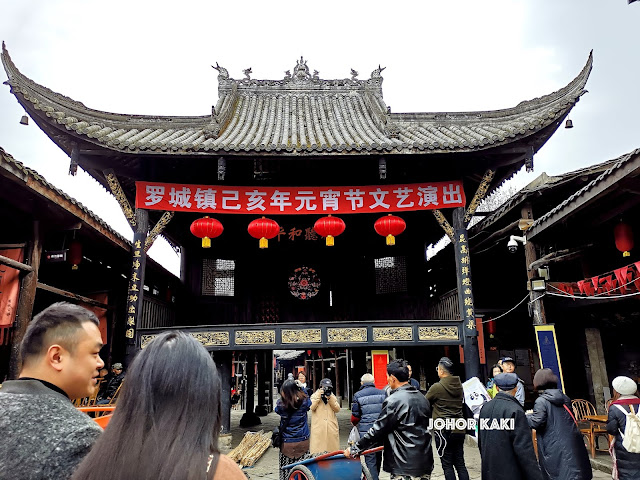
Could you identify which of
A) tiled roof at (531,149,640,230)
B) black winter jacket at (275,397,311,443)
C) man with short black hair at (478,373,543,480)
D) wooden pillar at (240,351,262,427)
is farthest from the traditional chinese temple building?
man with short black hair at (478,373,543,480)

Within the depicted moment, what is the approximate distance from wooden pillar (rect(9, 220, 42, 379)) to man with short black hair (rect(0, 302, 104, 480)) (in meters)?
5.84

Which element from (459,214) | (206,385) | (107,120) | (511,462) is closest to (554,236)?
(459,214)

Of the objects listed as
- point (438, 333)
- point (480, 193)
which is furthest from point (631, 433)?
point (480, 193)

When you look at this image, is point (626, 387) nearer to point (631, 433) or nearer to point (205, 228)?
point (631, 433)

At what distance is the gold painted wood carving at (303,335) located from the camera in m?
8.98

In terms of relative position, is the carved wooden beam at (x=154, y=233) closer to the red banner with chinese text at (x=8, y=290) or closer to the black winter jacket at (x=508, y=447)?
the red banner with chinese text at (x=8, y=290)

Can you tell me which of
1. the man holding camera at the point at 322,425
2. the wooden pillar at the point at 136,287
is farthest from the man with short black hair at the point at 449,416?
the wooden pillar at the point at 136,287

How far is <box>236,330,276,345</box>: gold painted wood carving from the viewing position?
890cm

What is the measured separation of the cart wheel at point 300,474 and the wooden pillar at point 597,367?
23.6 ft

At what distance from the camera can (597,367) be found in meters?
8.95

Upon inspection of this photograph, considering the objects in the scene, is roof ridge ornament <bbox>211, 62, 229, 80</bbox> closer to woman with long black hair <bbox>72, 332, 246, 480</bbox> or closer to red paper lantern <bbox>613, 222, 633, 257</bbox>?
red paper lantern <bbox>613, 222, 633, 257</bbox>

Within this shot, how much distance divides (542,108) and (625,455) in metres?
8.53

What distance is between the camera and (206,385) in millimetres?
1184

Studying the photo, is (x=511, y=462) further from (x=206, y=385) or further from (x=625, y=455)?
(x=206, y=385)
